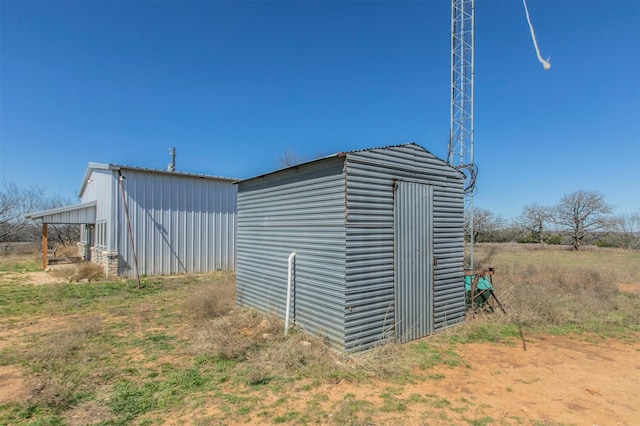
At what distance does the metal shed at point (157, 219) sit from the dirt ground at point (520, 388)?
772 centimetres

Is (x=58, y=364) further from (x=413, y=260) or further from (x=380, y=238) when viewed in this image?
(x=413, y=260)

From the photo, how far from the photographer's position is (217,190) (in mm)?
14852

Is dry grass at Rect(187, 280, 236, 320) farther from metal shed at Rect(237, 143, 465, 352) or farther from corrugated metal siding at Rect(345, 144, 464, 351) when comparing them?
corrugated metal siding at Rect(345, 144, 464, 351)

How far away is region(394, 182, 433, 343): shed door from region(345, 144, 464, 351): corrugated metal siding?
0.43 ft

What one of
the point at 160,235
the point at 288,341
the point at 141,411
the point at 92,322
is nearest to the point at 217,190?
the point at 160,235

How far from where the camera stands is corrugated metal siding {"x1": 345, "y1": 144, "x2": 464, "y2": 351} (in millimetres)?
4734

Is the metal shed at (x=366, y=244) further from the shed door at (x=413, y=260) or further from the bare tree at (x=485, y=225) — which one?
the bare tree at (x=485, y=225)

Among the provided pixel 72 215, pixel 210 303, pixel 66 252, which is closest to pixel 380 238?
pixel 210 303

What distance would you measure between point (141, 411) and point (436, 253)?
495 cm

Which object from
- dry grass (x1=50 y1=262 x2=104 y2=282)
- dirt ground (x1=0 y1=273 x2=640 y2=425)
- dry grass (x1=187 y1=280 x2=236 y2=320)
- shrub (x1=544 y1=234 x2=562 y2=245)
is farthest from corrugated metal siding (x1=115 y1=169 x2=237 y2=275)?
shrub (x1=544 y1=234 x2=562 y2=245)

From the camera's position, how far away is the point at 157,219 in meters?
13.2

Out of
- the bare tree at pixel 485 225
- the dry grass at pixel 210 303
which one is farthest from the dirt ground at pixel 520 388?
the bare tree at pixel 485 225

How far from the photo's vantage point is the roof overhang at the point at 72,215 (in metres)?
13.5

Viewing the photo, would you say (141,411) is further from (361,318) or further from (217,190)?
(217,190)
